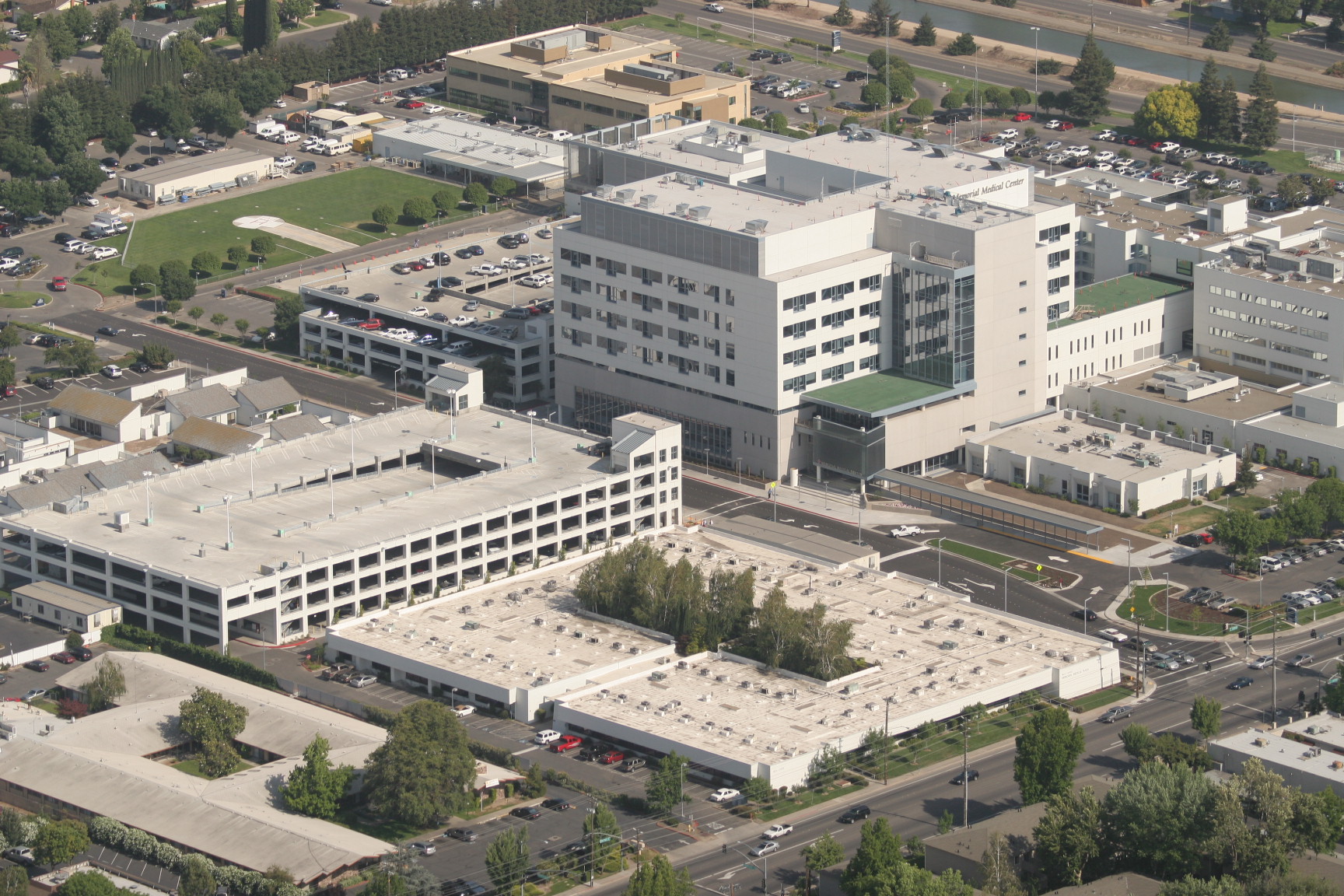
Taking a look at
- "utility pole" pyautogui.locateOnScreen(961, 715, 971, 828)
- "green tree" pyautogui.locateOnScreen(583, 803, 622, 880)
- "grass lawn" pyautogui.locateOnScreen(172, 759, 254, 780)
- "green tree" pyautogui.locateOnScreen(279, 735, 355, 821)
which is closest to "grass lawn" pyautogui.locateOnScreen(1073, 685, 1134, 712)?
"utility pole" pyautogui.locateOnScreen(961, 715, 971, 828)

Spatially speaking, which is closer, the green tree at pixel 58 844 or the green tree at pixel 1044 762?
the green tree at pixel 58 844

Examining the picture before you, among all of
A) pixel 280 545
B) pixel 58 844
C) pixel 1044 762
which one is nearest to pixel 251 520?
pixel 280 545

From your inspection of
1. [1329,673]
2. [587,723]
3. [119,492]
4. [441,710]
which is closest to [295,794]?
[441,710]

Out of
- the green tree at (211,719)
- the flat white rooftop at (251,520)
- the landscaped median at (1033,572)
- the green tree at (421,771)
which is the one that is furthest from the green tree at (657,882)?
the landscaped median at (1033,572)

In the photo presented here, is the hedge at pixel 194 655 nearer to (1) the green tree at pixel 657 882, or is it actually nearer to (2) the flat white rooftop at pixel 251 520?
(2) the flat white rooftop at pixel 251 520

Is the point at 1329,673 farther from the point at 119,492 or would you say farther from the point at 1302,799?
the point at 119,492
